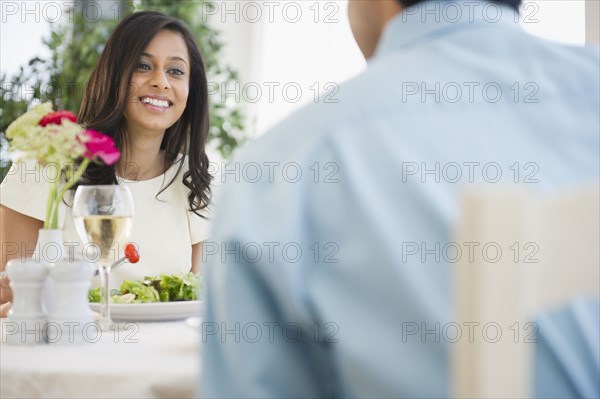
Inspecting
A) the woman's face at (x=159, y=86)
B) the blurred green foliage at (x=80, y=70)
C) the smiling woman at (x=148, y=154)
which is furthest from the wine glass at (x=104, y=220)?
the blurred green foliage at (x=80, y=70)

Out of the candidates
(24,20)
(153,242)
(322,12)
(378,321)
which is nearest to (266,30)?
(322,12)

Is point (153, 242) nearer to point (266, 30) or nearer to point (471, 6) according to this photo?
point (471, 6)

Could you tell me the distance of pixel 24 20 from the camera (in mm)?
4773

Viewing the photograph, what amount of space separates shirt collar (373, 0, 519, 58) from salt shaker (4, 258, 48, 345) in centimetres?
69

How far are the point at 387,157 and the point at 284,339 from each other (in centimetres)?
18

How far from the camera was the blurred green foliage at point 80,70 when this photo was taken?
398 centimetres

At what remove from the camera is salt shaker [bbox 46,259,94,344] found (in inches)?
51.5

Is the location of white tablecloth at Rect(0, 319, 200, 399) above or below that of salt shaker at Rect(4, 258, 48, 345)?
below
